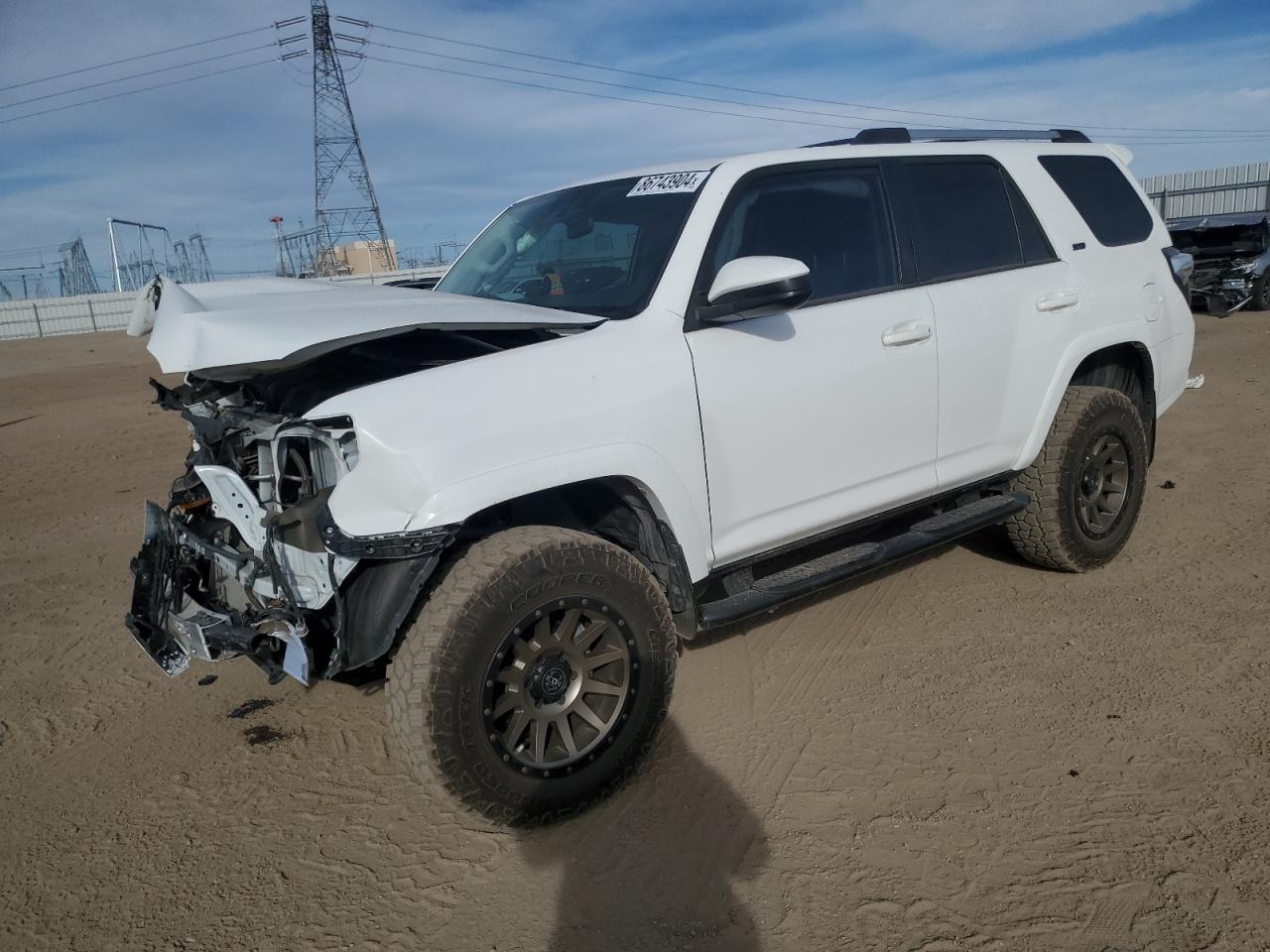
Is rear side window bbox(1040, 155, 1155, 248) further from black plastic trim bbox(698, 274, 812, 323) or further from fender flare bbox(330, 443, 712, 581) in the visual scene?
fender flare bbox(330, 443, 712, 581)

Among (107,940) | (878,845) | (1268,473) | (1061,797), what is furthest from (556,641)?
(1268,473)

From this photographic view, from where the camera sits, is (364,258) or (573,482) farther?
(364,258)

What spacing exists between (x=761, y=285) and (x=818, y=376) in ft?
1.85

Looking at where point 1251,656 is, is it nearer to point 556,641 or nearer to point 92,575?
point 556,641

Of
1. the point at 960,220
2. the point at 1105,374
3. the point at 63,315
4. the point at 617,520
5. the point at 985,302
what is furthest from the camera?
the point at 63,315

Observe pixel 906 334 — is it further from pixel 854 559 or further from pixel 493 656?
pixel 493 656

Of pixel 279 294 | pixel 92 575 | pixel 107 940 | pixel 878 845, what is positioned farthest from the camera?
pixel 92 575

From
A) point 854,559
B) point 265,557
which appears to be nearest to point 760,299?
point 854,559

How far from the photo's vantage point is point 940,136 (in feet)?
15.2

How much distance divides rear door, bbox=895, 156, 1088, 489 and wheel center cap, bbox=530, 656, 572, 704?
2.01m

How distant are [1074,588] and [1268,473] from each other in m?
2.87

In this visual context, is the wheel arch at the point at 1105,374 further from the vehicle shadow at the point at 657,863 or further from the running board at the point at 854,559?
the vehicle shadow at the point at 657,863

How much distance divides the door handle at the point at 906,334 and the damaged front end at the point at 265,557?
2.03 metres

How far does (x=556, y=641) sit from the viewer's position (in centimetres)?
302
